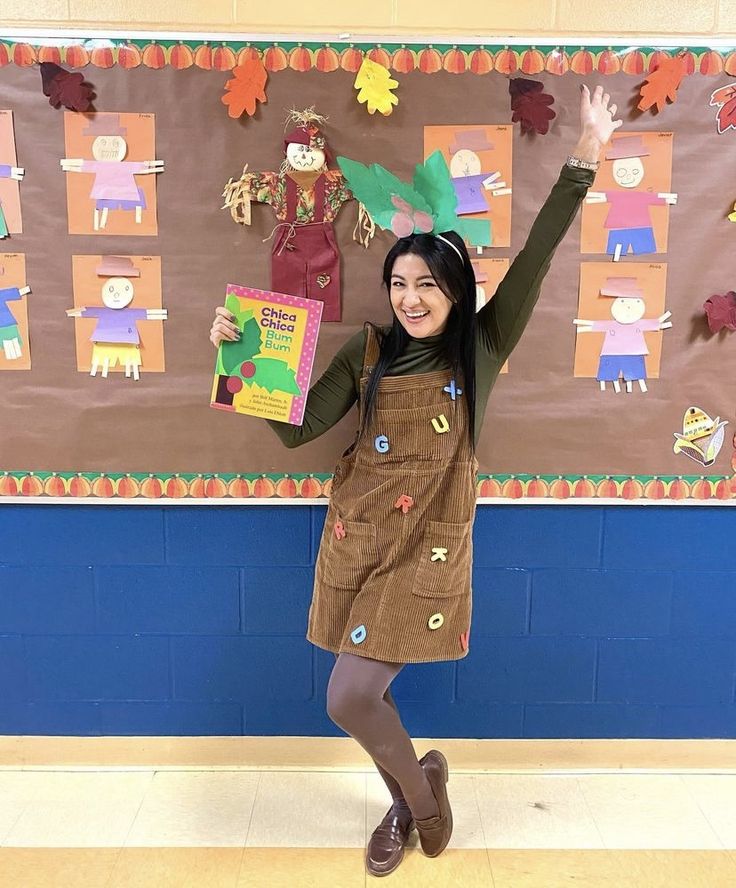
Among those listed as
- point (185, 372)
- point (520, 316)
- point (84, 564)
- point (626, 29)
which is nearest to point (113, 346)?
point (185, 372)

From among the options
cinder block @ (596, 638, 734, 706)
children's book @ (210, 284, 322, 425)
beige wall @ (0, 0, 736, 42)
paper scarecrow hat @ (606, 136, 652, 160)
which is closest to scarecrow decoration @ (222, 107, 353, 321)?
beige wall @ (0, 0, 736, 42)

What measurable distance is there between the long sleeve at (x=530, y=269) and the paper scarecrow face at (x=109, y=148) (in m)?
1.03

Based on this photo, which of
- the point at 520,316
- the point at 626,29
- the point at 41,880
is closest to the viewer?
the point at 520,316

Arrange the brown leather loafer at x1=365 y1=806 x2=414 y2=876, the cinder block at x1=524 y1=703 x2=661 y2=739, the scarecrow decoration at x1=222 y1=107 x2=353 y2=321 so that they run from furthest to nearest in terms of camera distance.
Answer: the cinder block at x1=524 y1=703 x2=661 y2=739
the scarecrow decoration at x1=222 y1=107 x2=353 y2=321
the brown leather loafer at x1=365 y1=806 x2=414 y2=876

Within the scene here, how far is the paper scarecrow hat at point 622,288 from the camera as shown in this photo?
6.61 ft

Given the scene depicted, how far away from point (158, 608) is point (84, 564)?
24cm

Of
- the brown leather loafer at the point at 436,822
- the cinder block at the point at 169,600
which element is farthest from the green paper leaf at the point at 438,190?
the brown leather loafer at the point at 436,822

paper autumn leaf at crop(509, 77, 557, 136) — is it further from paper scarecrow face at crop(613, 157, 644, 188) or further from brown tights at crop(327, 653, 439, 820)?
brown tights at crop(327, 653, 439, 820)

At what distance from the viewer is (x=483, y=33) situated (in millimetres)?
1925

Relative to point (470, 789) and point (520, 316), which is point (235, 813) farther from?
point (520, 316)

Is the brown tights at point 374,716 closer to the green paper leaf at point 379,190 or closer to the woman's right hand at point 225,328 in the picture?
the woman's right hand at point 225,328

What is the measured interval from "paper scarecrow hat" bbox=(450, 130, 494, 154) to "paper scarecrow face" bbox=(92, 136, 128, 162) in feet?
2.79

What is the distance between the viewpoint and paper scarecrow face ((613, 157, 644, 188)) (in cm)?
196

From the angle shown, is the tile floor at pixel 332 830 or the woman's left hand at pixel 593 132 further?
the tile floor at pixel 332 830
